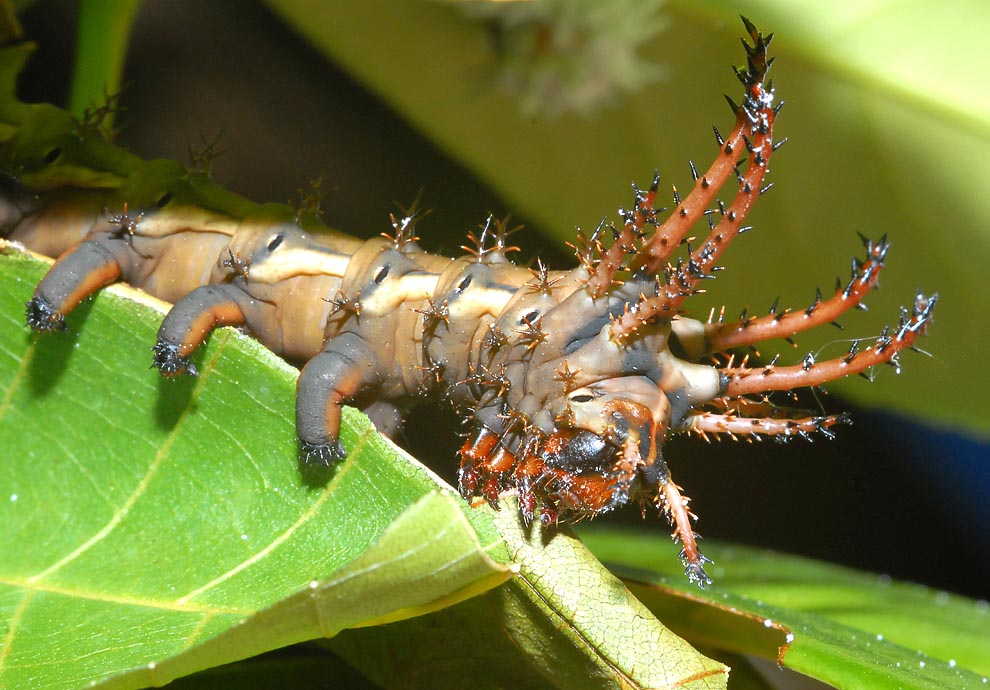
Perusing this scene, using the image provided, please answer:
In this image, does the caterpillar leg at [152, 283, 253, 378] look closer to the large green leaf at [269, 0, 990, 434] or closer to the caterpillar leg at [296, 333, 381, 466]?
the caterpillar leg at [296, 333, 381, 466]

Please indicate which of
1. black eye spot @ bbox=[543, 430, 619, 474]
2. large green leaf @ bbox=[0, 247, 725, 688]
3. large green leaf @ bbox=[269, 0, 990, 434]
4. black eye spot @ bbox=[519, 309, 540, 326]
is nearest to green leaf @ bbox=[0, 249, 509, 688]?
large green leaf @ bbox=[0, 247, 725, 688]

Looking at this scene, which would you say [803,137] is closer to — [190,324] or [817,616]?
[817,616]

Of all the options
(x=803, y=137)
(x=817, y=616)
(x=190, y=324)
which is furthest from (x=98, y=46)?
(x=817, y=616)

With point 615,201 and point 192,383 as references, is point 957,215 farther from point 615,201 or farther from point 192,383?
point 192,383

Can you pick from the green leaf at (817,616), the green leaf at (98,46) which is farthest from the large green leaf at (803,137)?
the green leaf at (817,616)

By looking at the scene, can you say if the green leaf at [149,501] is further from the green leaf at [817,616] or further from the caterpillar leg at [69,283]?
the green leaf at [817,616]

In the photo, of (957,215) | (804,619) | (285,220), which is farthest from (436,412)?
(957,215)
